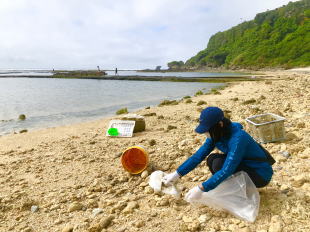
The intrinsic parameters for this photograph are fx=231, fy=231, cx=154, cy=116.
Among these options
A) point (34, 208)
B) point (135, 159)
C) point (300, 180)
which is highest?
point (300, 180)

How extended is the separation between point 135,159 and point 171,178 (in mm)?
1512

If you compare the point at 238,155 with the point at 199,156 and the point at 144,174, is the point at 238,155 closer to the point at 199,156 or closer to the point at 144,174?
the point at 199,156

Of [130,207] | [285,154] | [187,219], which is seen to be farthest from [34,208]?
[285,154]

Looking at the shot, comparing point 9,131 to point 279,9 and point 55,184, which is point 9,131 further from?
point 279,9

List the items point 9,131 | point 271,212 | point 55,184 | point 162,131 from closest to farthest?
point 271,212 < point 55,184 < point 162,131 < point 9,131

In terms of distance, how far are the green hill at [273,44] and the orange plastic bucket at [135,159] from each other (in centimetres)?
6694

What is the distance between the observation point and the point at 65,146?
6363 mm

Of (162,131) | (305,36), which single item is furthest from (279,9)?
(162,131)

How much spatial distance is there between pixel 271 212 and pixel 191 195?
0.90 metres

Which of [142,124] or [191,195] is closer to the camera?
[191,195]

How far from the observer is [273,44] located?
80.6 m

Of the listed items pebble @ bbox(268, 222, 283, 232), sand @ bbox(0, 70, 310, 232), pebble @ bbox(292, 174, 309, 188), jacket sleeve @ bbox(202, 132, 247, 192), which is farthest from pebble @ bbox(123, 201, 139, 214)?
pebble @ bbox(292, 174, 309, 188)

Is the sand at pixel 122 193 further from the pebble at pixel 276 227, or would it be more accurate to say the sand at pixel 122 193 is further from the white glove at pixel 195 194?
the white glove at pixel 195 194

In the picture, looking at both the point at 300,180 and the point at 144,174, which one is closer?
the point at 300,180
